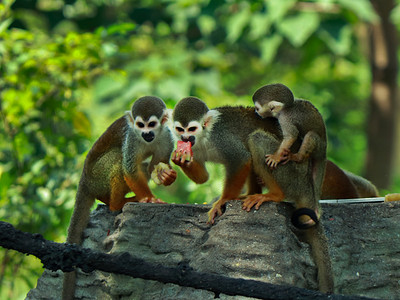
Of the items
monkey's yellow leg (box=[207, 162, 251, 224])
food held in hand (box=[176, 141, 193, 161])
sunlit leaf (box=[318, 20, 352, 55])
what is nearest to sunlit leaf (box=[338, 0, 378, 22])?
sunlit leaf (box=[318, 20, 352, 55])

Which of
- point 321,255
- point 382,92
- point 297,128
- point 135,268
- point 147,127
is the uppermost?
point 382,92

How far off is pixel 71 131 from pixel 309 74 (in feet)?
32.5

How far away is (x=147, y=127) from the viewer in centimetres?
407

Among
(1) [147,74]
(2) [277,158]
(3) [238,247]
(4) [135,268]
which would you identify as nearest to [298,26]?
(1) [147,74]

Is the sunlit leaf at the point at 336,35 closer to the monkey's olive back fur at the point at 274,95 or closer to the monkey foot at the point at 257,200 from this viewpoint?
the monkey's olive back fur at the point at 274,95

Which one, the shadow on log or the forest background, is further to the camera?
the forest background

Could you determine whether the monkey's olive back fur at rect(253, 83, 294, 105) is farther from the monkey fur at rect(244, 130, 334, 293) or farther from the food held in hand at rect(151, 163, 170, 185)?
the food held in hand at rect(151, 163, 170, 185)

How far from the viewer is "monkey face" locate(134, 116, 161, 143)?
4.05 meters

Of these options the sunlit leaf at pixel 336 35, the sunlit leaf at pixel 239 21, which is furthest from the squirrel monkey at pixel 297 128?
the sunlit leaf at pixel 239 21

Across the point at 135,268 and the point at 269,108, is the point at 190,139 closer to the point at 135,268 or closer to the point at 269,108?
the point at 269,108

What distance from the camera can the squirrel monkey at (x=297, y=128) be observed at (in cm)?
368

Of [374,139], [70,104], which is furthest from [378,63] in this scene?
[70,104]

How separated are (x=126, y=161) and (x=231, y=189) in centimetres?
90

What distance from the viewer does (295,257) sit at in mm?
3469
